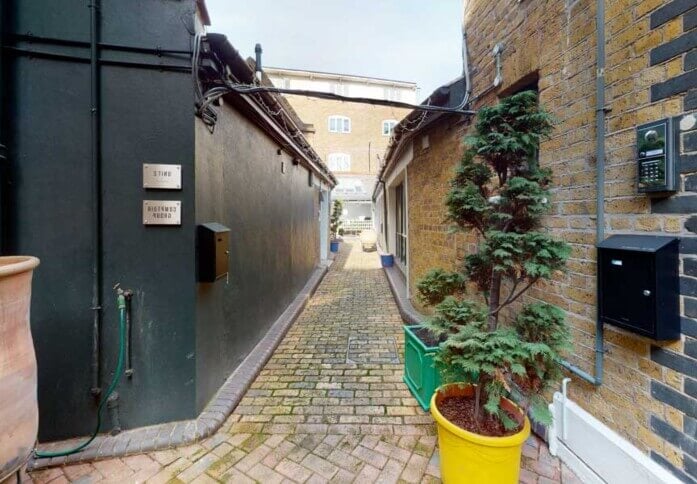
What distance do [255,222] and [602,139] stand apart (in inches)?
139

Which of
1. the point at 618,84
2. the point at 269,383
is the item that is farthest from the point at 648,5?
the point at 269,383

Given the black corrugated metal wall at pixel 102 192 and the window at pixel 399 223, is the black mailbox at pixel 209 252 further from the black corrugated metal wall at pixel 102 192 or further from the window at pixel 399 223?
the window at pixel 399 223

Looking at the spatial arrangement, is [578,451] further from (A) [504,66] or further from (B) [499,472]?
(A) [504,66]

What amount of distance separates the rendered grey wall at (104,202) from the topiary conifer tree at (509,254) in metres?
2.15

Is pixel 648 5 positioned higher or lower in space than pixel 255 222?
higher

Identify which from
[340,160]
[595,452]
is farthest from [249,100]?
[340,160]

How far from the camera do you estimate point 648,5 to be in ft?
5.16

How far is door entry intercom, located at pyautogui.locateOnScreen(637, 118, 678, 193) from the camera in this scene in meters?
1.45

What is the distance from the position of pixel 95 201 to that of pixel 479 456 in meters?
3.18

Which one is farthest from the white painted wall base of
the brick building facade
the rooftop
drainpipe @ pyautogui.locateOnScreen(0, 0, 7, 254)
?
the rooftop

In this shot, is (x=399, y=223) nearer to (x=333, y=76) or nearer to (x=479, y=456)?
(x=479, y=456)

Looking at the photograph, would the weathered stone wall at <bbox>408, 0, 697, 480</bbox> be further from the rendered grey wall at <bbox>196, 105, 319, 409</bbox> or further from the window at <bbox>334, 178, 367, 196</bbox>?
the window at <bbox>334, 178, 367, 196</bbox>

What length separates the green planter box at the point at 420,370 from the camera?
2688 millimetres

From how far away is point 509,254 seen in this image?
71.6 inches
